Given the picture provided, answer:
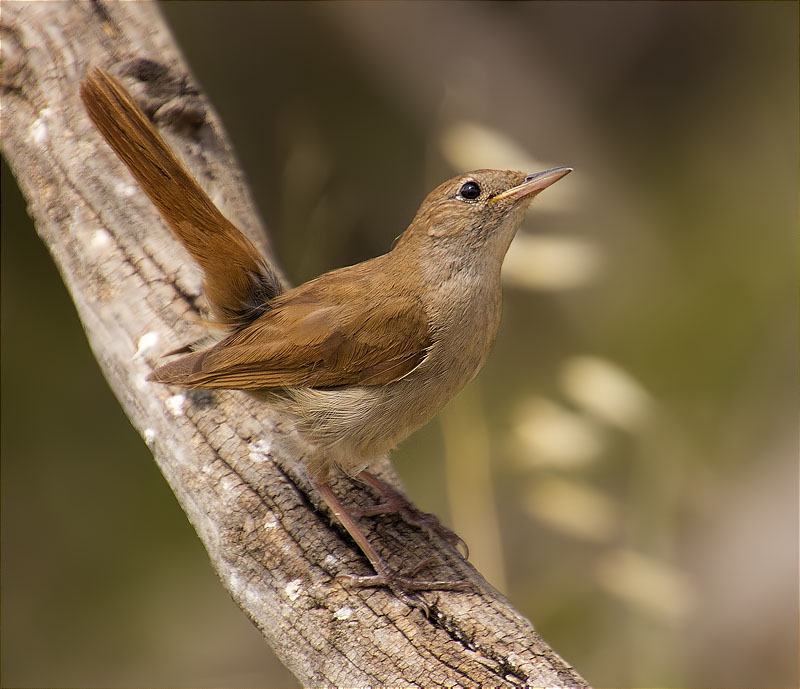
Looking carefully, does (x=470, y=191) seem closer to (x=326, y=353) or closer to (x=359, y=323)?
(x=359, y=323)

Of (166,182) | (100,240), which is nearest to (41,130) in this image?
(100,240)

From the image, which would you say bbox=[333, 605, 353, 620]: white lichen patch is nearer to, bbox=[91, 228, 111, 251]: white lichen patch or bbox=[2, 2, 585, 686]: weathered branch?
bbox=[2, 2, 585, 686]: weathered branch

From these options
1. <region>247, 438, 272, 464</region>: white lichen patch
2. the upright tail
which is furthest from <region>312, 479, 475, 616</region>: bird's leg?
the upright tail

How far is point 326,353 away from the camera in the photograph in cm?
262

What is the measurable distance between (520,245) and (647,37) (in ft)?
12.8

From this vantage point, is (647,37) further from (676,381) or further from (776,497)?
(776,497)

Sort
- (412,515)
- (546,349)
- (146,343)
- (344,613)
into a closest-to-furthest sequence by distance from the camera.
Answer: (344,613) < (412,515) < (146,343) < (546,349)

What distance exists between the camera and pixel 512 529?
5484 mm

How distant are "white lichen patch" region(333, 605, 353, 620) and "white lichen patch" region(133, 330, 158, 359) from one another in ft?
3.71

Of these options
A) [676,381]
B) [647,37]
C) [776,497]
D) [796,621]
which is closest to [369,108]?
[647,37]

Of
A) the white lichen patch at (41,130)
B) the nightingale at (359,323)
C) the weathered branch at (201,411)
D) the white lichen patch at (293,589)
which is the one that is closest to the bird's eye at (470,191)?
the nightingale at (359,323)

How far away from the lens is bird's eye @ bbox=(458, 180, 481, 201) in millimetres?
2695

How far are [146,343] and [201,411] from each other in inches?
12.9

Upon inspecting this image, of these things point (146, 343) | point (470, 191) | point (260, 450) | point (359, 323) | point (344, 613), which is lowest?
point (344, 613)
